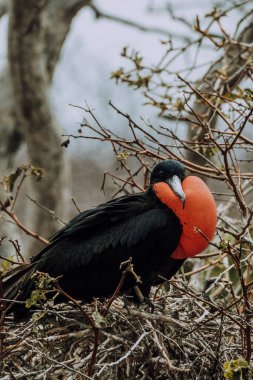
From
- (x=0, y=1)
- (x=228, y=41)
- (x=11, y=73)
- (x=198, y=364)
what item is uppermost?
(x=0, y=1)

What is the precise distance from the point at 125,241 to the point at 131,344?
0.66 meters

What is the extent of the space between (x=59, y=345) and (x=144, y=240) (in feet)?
2.52

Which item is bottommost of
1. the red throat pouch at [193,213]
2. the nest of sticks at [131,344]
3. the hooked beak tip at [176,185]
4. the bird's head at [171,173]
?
the nest of sticks at [131,344]

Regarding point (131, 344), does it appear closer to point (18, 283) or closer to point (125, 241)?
point (125, 241)

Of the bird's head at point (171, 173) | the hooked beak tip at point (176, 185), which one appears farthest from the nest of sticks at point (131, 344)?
the bird's head at point (171, 173)

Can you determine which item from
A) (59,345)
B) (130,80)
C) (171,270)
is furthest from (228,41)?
(59,345)

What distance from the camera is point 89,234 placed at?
5.12m

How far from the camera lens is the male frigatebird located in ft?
16.4

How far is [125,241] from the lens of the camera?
16.4 ft

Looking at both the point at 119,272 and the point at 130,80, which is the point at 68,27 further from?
the point at 119,272

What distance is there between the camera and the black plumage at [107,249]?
5004 millimetres

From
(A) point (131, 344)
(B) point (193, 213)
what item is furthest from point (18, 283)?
(B) point (193, 213)

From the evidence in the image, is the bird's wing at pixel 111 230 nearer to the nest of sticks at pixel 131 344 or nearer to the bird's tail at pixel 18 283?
the bird's tail at pixel 18 283

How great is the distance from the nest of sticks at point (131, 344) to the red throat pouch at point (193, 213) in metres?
0.31
